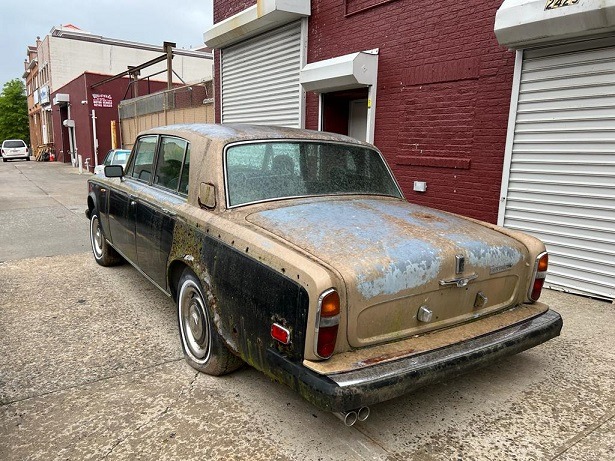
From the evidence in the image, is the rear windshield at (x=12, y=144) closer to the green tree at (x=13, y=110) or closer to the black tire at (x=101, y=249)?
the green tree at (x=13, y=110)

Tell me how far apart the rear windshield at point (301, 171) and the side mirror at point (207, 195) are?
113mm

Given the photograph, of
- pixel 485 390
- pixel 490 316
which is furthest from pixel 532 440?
pixel 490 316

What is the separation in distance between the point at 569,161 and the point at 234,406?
179 inches

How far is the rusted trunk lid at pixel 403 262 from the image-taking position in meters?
2.34

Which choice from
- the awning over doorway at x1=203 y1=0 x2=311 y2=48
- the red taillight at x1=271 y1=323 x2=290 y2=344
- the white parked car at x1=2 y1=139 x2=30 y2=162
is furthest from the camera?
the white parked car at x1=2 y1=139 x2=30 y2=162

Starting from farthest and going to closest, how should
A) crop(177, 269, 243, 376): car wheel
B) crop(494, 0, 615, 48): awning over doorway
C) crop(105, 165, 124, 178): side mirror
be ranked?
crop(105, 165, 124, 178): side mirror
crop(494, 0, 615, 48): awning over doorway
crop(177, 269, 243, 376): car wheel

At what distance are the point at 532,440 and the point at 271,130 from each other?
2790 millimetres

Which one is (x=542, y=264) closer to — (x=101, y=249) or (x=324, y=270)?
(x=324, y=270)

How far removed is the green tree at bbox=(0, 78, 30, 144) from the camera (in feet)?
188

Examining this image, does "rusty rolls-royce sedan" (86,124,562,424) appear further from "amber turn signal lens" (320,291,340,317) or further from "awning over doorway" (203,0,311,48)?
"awning over doorway" (203,0,311,48)

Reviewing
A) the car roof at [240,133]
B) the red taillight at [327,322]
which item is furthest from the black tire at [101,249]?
the red taillight at [327,322]

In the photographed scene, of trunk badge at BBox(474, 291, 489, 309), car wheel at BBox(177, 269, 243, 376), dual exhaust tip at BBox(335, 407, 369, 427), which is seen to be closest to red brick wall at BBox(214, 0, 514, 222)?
trunk badge at BBox(474, 291, 489, 309)

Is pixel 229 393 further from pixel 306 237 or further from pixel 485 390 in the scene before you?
pixel 485 390

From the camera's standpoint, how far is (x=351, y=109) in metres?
8.80
